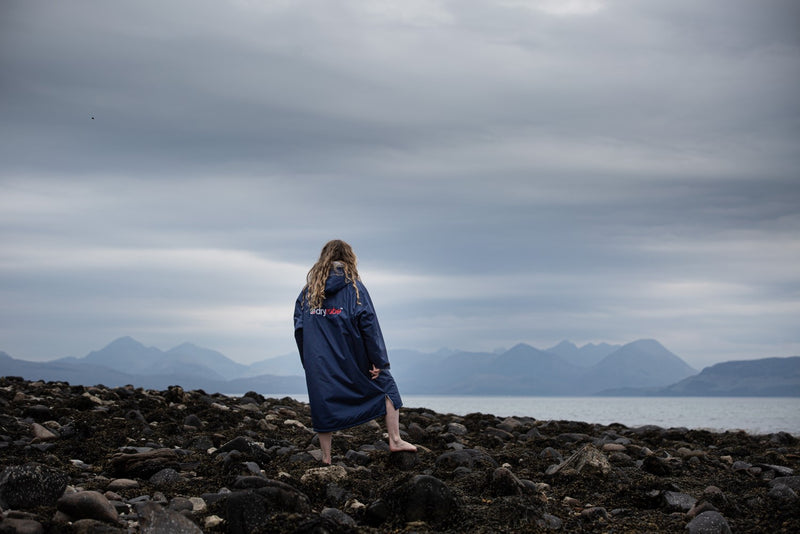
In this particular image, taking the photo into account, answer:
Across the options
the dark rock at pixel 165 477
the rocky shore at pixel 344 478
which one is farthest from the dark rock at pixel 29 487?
the dark rock at pixel 165 477

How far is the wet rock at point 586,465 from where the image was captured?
8984 millimetres

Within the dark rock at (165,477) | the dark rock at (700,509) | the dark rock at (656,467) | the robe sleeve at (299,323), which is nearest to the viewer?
the dark rock at (700,509)

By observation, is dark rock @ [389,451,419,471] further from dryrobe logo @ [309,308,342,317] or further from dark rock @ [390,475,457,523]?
dark rock @ [390,475,457,523]

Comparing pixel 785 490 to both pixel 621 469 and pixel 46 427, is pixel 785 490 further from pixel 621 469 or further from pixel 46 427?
pixel 46 427

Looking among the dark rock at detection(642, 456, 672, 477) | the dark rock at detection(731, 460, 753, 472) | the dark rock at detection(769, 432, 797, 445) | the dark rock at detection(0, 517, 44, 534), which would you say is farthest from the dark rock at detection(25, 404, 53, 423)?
the dark rock at detection(769, 432, 797, 445)

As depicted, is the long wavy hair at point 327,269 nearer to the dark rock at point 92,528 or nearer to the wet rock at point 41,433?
the dark rock at point 92,528

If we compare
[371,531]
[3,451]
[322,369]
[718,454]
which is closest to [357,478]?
[322,369]

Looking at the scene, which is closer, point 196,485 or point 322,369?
point 196,485

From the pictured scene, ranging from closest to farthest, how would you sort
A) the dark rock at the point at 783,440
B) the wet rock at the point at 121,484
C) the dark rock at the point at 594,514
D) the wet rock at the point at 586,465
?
the dark rock at the point at 594,514 < the wet rock at the point at 121,484 < the wet rock at the point at 586,465 < the dark rock at the point at 783,440

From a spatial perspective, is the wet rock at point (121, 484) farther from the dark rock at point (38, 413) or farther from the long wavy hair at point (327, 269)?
the dark rock at point (38, 413)

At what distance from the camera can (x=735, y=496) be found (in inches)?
321

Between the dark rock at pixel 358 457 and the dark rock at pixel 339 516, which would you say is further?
the dark rock at pixel 358 457

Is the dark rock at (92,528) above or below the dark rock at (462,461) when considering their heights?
below

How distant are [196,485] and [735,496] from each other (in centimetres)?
622
